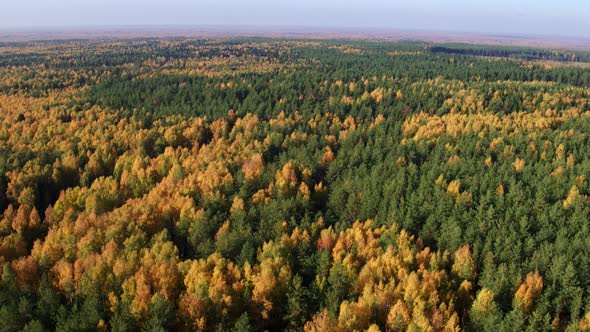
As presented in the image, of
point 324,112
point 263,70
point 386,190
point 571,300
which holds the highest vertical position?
point 263,70

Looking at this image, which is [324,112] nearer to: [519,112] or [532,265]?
[519,112]

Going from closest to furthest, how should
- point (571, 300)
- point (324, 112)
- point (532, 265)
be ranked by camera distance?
1. point (571, 300)
2. point (532, 265)
3. point (324, 112)

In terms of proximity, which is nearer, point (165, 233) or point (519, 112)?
point (165, 233)

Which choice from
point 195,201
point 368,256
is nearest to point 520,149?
point 368,256

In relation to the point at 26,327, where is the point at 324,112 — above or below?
above

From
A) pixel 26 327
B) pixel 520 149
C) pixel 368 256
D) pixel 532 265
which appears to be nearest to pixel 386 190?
pixel 368 256

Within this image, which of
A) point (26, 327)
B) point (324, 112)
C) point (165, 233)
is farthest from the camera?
point (324, 112)
